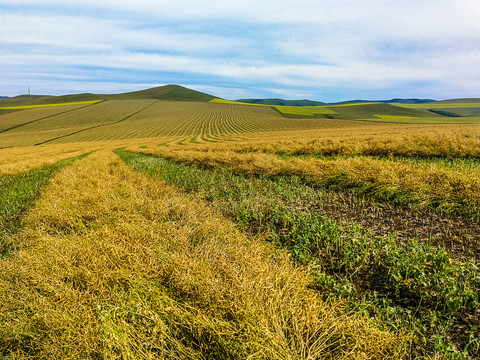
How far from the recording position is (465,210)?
5.46 meters

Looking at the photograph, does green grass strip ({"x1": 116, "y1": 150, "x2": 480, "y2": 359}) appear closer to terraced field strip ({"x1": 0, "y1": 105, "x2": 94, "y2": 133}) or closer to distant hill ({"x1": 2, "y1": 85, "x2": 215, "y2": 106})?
terraced field strip ({"x1": 0, "y1": 105, "x2": 94, "y2": 133})

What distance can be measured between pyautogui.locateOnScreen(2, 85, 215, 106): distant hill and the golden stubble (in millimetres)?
155719

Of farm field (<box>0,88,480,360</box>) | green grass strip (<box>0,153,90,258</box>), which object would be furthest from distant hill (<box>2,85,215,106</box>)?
farm field (<box>0,88,480,360</box>)

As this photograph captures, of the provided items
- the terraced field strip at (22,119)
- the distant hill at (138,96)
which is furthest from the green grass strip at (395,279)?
the distant hill at (138,96)

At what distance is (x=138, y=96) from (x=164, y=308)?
17652 cm

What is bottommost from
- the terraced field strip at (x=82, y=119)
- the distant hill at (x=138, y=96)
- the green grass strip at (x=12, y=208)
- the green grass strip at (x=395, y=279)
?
the green grass strip at (x=395, y=279)

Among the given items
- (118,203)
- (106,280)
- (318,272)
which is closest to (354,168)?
(318,272)

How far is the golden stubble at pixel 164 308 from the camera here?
6.53 feet

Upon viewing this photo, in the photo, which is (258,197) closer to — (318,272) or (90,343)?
(318,272)

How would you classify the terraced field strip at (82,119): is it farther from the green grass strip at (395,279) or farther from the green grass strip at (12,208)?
the green grass strip at (395,279)

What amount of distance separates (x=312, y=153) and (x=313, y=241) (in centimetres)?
1356

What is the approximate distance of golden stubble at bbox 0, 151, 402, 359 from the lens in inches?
78.4

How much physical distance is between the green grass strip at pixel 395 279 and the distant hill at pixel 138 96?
154770 mm

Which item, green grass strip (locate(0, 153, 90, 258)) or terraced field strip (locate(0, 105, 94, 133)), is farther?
terraced field strip (locate(0, 105, 94, 133))
